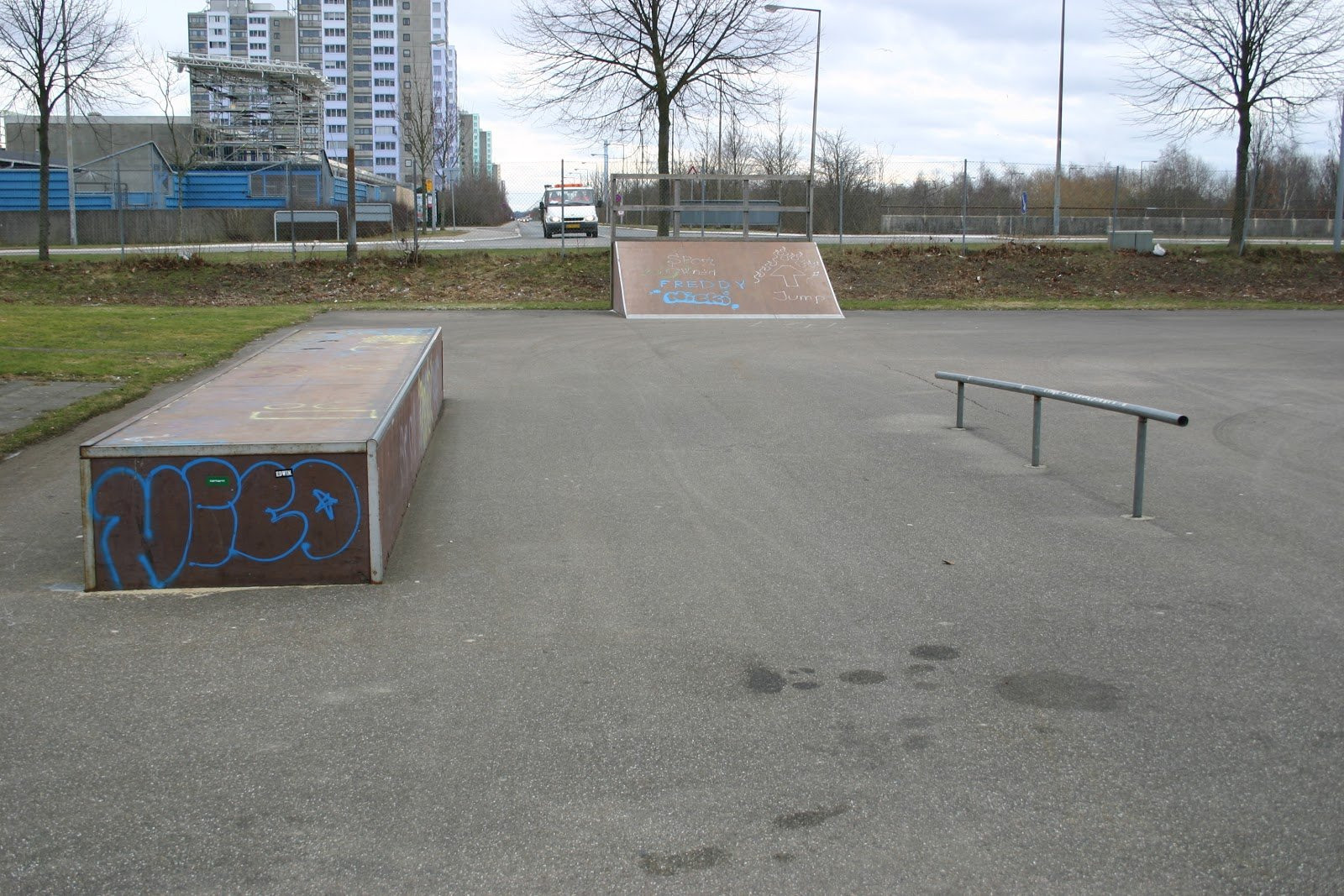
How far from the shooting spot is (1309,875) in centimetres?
309

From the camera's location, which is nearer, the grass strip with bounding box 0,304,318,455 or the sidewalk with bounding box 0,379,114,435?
the sidewalk with bounding box 0,379,114,435

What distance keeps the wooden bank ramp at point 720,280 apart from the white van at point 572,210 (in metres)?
17.3

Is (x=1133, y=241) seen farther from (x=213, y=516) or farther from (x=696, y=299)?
(x=213, y=516)

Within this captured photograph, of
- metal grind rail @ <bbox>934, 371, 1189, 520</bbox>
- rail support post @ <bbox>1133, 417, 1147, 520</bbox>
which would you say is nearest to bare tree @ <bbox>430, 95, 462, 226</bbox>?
metal grind rail @ <bbox>934, 371, 1189, 520</bbox>

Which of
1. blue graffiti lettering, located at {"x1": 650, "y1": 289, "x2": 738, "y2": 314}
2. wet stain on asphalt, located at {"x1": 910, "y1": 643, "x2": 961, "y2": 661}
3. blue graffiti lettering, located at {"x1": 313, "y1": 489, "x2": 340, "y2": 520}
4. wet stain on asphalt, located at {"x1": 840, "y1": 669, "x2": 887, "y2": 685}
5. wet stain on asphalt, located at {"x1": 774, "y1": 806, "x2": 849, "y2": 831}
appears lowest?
wet stain on asphalt, located at {"x1": 774, "y1": 806, "x2": 849, "y2": 831}

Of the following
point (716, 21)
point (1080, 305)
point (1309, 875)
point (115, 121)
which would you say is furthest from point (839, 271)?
point (115, 121)

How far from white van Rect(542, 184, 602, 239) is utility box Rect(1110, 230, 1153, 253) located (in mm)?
17992

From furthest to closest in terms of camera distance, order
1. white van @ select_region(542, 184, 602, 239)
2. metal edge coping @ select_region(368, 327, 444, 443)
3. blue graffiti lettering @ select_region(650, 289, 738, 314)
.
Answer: white van @ select_region(542, 184, 602, 239)
blue graffiti lettering @ select_region(650, 289, 738, 314)
metal edge coping @ select_region(368, 327, 444, 443)

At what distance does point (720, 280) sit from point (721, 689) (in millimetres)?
18948

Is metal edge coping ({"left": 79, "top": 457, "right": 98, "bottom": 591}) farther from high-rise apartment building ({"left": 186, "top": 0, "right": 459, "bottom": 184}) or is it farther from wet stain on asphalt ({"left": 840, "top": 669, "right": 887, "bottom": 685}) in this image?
high-rise apartment building ({"left": 186, "top": 0, "right": 459, "bottom": 184})

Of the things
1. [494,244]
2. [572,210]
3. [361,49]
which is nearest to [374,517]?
[494,244]

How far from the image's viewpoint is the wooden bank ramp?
21.7 meters

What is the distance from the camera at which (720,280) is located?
22859 millimetres

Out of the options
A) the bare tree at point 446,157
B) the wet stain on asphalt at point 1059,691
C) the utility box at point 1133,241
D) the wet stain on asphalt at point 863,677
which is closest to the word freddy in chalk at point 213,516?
the wet stain on asphalt at point 863,677
